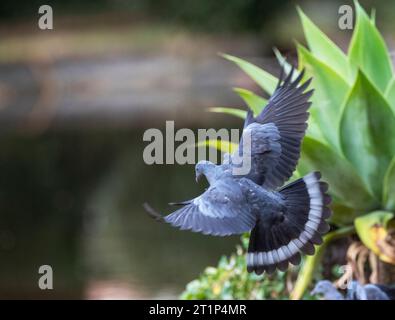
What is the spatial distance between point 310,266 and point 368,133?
55 cm

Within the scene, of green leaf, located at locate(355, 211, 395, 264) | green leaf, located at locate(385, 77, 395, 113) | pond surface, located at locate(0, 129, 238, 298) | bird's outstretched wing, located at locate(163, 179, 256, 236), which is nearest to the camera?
bird's outstretched wing, located at locate(163, 179, 256, 236)

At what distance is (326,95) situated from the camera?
3.46 m

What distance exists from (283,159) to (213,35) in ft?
71.0

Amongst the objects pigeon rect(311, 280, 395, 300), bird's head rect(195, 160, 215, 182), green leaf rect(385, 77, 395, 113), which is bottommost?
pigeon rect(311, 280, 395, 300)

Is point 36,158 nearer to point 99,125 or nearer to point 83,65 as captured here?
point 99,125

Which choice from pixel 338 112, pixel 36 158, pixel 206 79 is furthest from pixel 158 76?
pixel 338 112

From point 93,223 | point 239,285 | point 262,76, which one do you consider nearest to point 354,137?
point 262,76

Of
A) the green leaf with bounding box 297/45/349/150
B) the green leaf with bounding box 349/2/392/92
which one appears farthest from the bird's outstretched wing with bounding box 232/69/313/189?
the green leaf with bounding box 349/2/392/92

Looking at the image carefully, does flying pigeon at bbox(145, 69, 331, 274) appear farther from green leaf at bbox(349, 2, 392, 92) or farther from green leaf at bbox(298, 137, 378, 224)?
green leaf at bbox(349, 2, 392, 92)

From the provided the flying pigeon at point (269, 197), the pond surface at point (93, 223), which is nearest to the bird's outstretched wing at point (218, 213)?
the flying pigeon at point (269, 197)

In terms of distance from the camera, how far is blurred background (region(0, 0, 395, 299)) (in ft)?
26.9

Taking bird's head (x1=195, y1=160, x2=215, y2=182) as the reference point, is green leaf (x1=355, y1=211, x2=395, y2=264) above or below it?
below

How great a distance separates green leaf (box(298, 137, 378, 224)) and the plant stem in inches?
4.6

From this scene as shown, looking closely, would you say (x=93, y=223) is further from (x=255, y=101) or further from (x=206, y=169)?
(x=206, y=169)
